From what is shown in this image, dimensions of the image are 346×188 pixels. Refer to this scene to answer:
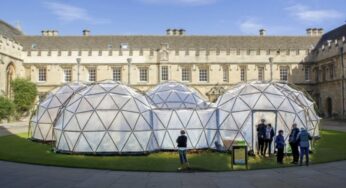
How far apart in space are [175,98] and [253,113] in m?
8.90

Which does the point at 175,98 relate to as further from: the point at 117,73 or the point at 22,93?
the point at 117,73

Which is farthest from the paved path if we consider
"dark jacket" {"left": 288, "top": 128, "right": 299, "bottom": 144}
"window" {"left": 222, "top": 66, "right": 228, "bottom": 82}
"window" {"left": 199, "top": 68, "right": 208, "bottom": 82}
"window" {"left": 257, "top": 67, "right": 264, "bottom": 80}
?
"window" {"left": 257, "top": 67, "right": 264, "bottom": 80}

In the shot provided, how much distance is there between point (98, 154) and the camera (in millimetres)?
21031

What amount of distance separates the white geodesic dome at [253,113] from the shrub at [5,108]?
28205mm

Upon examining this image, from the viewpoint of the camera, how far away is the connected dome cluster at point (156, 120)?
21.4m

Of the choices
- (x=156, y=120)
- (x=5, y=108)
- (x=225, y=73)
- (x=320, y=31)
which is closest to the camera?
(x=156, y=120)

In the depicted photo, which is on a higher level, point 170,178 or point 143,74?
point 143,74

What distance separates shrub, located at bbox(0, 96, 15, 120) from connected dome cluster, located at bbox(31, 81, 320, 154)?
2343 centimetres

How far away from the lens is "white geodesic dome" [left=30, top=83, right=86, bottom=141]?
94.4ft

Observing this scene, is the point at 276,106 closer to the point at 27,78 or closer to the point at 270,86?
the point at 270,86

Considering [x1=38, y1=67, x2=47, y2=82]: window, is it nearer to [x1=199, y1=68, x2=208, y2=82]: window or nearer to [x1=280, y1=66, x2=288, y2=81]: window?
[x1=199, y1=68, x2=208, y2=82]: window

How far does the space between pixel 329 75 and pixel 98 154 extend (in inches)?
1591

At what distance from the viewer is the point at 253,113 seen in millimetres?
21953

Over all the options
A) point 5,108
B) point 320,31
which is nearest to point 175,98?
point 5,108
